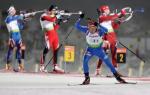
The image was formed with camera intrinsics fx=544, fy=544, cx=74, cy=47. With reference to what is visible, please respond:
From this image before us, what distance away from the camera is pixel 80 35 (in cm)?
1844

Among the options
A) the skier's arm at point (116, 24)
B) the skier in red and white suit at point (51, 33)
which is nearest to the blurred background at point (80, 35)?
the skier's arm at point (116, 24)

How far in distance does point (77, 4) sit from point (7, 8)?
2399mm

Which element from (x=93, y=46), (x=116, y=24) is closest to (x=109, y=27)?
(x=116, y=24)

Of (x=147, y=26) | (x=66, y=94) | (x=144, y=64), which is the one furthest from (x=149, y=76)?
(x=66, y=94)

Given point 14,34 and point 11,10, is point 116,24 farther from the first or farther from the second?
point 11,10

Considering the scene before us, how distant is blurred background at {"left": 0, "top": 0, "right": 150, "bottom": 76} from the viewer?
17.9 meters

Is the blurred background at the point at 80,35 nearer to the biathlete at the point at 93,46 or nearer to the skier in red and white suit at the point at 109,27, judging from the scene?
the skier in red and white suit at the point at 109,27

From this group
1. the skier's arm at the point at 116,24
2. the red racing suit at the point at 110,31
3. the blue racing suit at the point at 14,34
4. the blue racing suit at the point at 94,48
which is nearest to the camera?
the blue racing suit at the point at 94,48

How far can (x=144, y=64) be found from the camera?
17.8m

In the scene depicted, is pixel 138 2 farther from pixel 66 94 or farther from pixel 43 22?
pixel 66 94

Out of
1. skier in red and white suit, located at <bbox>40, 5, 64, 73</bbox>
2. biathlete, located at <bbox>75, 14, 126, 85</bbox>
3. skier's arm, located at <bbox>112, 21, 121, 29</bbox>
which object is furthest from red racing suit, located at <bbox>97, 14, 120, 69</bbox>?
biathlete, located at <bbox>75, 14, 126, 85</bbox>

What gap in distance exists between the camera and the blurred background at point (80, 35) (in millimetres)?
17875

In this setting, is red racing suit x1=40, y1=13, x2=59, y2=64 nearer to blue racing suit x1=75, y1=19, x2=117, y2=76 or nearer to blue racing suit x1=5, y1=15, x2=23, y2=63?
blue racing suit x1=5, y1=15, x2=23, y2=63

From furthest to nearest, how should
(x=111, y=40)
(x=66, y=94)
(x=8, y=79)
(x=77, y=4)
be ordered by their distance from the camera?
1. (x=77, y=4)
2. (x=111, y=40)
3. (x=8, y=79)
4. (x=66, y=94)
